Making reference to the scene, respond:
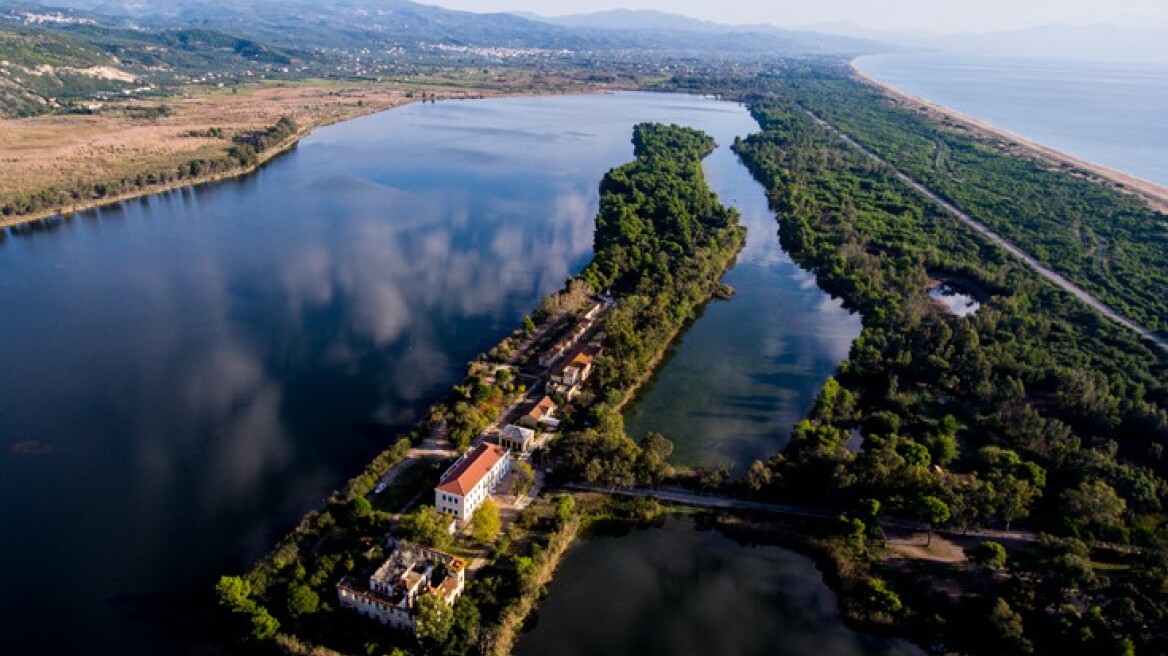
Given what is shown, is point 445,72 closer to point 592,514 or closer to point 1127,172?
point 1127,172

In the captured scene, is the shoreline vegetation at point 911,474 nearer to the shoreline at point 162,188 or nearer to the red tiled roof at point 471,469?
the red tiled roof at point 471,469

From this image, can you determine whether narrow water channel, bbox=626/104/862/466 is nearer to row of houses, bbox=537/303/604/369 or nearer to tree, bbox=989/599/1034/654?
row of houses, bbox=537/303/604/369

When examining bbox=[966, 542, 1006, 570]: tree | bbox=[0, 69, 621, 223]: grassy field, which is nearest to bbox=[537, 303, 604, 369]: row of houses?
bbox=[966, 542, 1006, 570]: tree

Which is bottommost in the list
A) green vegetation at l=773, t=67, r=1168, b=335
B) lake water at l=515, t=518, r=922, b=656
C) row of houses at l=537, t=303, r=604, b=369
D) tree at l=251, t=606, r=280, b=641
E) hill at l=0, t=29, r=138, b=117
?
lake water at l=515, t=518, r=922, b=656

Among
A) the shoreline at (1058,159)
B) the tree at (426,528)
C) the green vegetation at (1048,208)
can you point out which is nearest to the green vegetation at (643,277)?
the tree at (426,528)

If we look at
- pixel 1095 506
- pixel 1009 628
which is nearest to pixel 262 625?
pixel 1009 628

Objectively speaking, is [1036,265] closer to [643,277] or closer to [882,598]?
[643,277]
